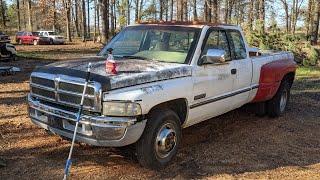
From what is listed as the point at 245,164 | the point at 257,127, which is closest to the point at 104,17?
the point at 257,127

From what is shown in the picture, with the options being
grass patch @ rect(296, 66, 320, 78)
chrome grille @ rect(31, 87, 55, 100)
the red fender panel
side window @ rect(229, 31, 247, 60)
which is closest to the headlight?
chrome grille @ rect(31, 87, 55, 100)

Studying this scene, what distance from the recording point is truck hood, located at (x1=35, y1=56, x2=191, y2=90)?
4.12 m

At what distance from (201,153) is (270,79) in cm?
255

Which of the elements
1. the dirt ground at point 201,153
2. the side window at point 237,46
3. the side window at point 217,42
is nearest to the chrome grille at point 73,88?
the dirt ground at point 201,153

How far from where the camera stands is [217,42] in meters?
5.77

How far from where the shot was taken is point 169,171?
4.64 m

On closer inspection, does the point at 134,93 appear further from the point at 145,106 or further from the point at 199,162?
the point at 199,162

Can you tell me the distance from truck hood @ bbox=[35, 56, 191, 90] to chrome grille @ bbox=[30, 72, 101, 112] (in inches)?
4.4

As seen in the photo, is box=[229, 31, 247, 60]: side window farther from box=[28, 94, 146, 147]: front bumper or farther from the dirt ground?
box=[28, 94, 146, 147]: front bumper

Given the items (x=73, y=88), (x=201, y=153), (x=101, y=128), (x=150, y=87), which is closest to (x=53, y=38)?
(x=201, y=153)

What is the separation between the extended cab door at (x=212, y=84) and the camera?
5.08 m

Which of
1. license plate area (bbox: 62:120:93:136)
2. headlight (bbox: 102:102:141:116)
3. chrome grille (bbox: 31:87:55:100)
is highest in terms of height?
chrome grille (bbox: 31:87:55:100)

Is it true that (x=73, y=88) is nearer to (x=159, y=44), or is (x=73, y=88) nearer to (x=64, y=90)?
(x=64, y=90)

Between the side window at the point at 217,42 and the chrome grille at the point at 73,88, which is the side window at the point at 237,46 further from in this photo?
the chrome grille at the point at 73,88
